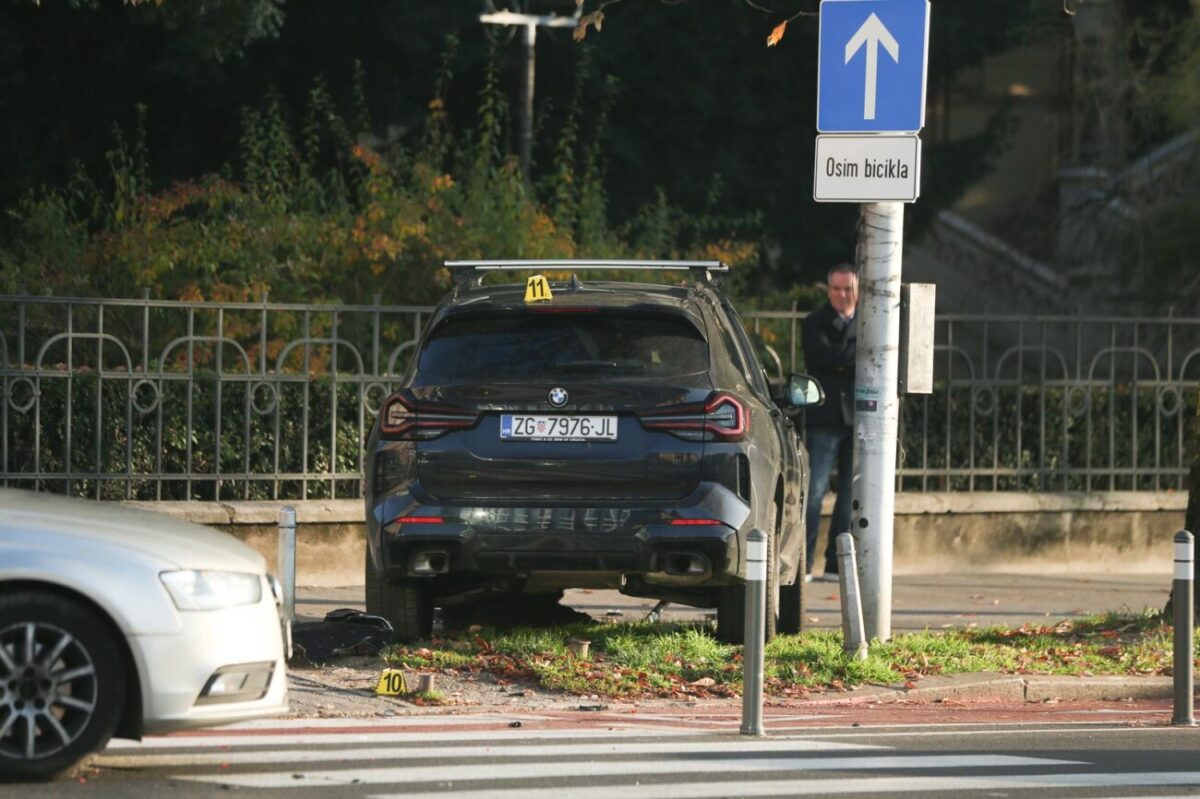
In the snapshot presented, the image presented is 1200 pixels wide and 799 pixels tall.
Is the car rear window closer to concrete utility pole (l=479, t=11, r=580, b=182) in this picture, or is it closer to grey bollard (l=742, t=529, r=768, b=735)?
grey bollard (l=742, t=529, r=768, b=735)

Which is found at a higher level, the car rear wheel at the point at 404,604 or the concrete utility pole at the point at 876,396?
the concrete utility pole at the point at 876,396

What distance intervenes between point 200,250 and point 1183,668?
889 centimetres

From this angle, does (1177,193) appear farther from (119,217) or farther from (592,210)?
(119,217)

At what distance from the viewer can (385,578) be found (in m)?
10.4

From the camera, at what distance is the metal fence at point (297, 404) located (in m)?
13.9

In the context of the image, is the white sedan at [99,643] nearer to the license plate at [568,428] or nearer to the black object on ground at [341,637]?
the license plate at [568,428]

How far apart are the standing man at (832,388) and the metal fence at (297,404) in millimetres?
470

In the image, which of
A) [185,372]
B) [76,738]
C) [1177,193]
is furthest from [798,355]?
[76,738]

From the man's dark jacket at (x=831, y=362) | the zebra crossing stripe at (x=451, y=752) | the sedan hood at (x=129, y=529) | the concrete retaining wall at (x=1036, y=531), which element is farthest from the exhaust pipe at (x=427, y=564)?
the concrete retaining wall at (x=1036, y=531)

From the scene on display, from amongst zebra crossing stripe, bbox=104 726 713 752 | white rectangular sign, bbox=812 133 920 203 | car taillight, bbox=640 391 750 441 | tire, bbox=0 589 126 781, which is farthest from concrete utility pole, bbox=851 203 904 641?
tire, bbox=0 589 126 781

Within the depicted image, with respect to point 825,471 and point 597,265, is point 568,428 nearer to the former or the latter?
point 597,265

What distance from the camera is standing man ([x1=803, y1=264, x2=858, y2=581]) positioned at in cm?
1457

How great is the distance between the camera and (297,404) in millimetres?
14578

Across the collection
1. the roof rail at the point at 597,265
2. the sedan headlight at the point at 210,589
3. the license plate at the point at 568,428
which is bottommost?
the sedan headlight at the point at 210,589
